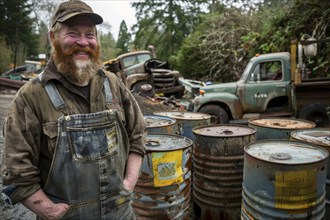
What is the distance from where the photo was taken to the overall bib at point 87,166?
64.0 inches

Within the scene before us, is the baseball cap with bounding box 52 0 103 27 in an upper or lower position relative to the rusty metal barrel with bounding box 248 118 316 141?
upper

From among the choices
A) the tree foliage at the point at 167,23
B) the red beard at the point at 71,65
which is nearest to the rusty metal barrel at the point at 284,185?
the red beard at the point at 71,65

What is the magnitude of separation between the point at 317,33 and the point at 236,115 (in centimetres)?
484

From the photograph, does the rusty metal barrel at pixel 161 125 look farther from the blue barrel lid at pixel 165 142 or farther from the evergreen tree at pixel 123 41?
the evergreen tree at pixel 123 41

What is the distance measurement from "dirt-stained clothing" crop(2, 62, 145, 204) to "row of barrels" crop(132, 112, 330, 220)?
123cm

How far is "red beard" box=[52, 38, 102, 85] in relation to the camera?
175cm

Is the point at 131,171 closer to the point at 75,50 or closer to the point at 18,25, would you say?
the point at 75,50

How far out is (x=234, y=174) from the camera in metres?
3.37

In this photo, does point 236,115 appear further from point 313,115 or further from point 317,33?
point 317,33

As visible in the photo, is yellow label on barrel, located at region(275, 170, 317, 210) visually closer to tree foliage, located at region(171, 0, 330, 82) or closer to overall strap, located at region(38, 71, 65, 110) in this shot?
overall strap, located at region(38, 71, 65, 110)

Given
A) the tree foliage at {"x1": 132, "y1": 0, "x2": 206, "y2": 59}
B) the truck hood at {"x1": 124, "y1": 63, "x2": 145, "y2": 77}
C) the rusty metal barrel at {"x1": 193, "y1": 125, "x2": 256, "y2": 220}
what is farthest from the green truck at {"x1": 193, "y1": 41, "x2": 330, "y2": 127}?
the tree foliage at {"x1": 132, "y1": 0, "x2": 206, "y2": 59}

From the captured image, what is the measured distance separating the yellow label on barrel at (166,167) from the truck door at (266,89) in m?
5.22

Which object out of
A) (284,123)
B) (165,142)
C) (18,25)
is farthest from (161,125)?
(18,25)

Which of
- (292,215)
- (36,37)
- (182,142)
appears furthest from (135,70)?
(36,37)
